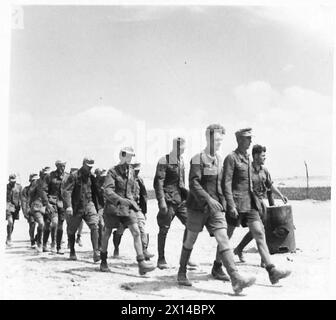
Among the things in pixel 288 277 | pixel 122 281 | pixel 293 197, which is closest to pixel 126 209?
pixel 122 281

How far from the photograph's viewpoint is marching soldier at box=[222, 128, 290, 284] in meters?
8.13

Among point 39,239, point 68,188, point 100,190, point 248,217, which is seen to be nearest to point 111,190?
point 68,188

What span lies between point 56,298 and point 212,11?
493 centimetres

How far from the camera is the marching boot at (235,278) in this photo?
758 centimetres

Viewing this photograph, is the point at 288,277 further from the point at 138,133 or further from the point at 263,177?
the point at 138,133

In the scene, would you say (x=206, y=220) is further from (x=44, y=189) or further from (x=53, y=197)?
(x=44, y=189)

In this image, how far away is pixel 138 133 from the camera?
943 centimetres

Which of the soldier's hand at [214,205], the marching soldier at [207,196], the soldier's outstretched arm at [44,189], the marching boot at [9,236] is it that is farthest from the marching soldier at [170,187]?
the marching boot at [9,236]

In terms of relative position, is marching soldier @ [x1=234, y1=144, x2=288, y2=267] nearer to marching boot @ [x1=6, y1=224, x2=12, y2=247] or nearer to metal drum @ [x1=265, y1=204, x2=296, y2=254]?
metal drum @ [x1=265, y1=204, x2=296, y2=254]

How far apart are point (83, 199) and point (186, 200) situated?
2313mm

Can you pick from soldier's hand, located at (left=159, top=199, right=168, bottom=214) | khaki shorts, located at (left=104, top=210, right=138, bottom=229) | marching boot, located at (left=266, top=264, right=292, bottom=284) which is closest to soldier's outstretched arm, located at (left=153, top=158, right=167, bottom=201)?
soldier's hand, located at (left=159, top=199, right=168, bottom=214)

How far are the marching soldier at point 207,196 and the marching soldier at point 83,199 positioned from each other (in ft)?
8.07
